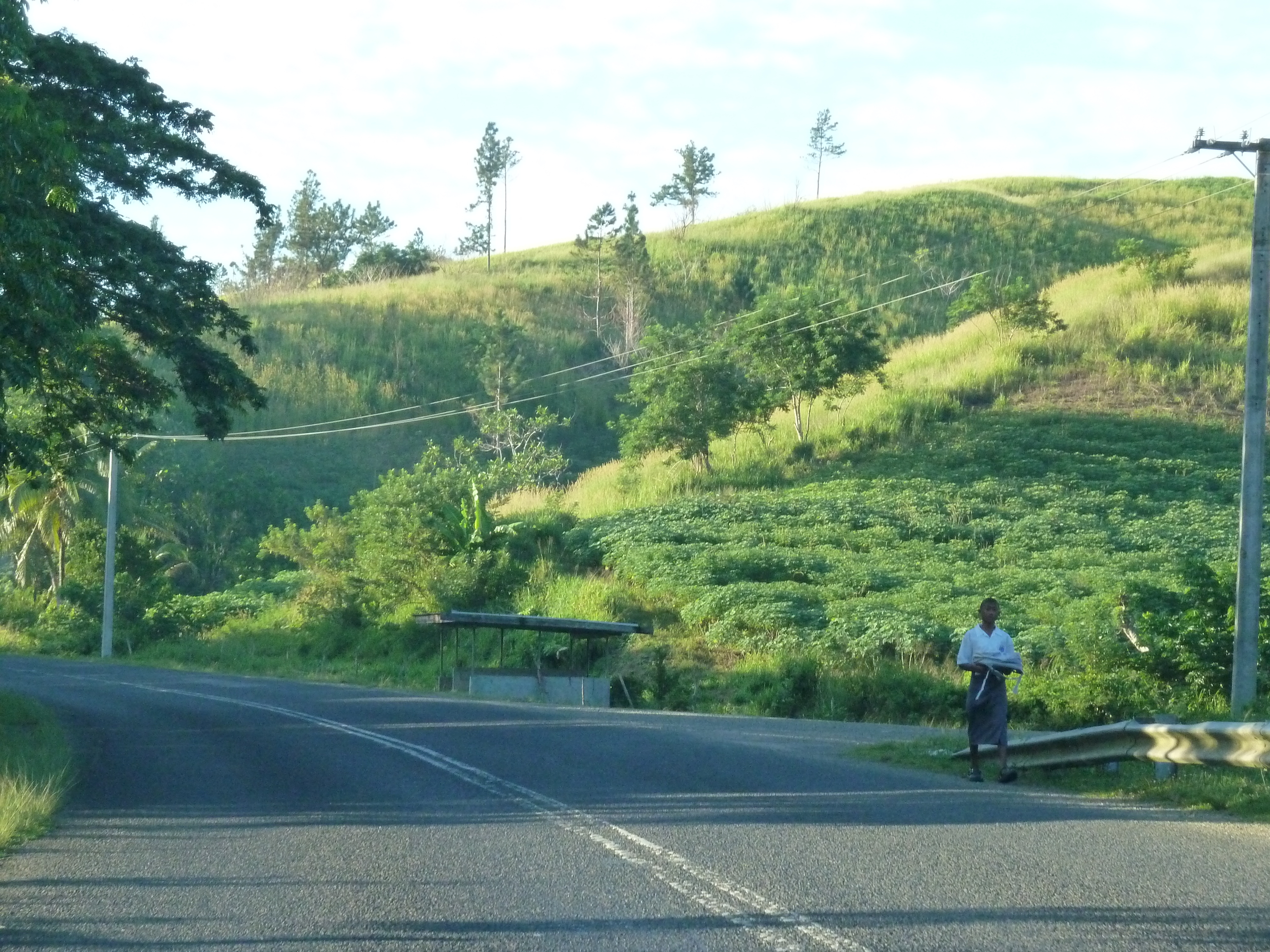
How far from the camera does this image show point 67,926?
6.84 m

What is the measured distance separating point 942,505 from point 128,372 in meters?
27.4

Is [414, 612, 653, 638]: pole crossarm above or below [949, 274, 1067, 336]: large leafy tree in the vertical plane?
below

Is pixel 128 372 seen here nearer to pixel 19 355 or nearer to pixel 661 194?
pixel 19 355

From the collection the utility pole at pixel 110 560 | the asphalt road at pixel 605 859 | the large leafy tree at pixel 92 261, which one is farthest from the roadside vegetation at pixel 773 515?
the large leafy tree at pixel 92 261

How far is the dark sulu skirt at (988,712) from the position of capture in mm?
12016

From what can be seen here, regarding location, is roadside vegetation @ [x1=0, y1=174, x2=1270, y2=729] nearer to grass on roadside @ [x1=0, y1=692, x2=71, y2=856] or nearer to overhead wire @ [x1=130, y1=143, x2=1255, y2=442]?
overhead wire @ [x1=130, y1=143, x2=1255, y2=442]

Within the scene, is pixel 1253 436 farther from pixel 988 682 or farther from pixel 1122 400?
pixel 1122 400

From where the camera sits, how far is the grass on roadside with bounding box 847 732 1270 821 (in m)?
9.96

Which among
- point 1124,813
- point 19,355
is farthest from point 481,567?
point 1124,813

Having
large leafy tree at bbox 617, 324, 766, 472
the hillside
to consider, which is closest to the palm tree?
the hillside

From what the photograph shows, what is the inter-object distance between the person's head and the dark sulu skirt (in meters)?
0.50

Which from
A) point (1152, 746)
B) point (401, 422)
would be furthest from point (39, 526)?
point (1152, 746)

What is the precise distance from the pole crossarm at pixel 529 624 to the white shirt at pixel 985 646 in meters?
15.3

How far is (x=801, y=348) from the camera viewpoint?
4825 cm
